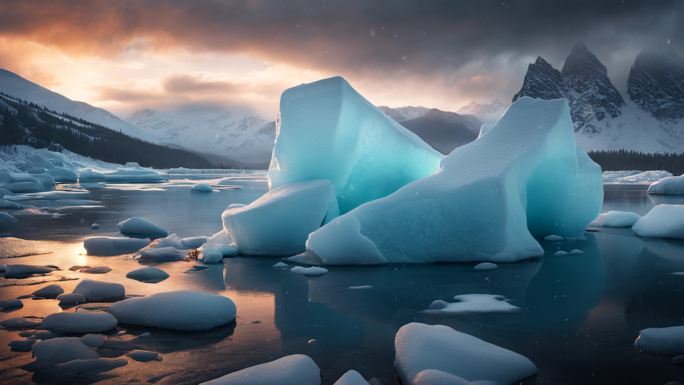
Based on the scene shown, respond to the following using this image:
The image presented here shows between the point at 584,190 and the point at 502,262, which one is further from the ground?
the point at 584,190

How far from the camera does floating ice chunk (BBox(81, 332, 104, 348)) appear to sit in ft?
17.8

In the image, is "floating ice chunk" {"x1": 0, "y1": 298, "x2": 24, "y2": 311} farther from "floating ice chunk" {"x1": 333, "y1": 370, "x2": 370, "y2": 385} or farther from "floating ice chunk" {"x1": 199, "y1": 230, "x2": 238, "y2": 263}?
"floating ice chunk" {"x1": 333, "y1": 370, "x2": 370, "y2": 385}

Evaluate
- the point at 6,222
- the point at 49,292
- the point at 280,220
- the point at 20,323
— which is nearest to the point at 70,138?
the point at 6,222

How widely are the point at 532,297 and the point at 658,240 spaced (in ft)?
28.0

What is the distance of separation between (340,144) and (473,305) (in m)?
6.71

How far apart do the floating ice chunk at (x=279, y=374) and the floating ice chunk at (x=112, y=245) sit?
8.37 m

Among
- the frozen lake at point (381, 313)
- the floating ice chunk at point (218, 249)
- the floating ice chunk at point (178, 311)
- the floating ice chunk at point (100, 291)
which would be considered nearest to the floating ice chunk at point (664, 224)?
the frozen lake at point (381, 313)

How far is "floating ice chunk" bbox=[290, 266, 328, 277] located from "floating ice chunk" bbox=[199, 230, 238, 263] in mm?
1835

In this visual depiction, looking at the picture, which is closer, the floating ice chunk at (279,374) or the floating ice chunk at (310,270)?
the floating ice chunk at (279,374)

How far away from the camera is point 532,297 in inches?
304

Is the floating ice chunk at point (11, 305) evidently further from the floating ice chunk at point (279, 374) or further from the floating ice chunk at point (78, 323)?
the floating ice chunk at point (279, 374)

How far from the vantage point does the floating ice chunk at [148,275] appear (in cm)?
875

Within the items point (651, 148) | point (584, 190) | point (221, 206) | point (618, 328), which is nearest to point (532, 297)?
point (618, 328)

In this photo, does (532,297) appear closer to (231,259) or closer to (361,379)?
(361,379)
